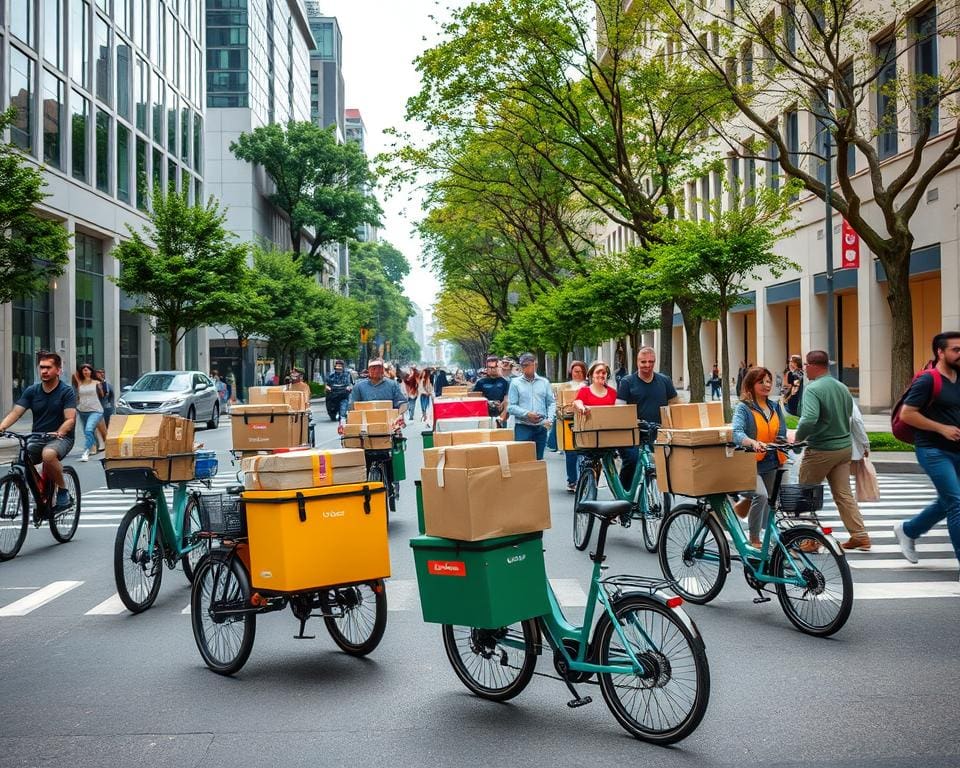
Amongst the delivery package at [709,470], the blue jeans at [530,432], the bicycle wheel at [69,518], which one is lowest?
the bicycle wheel at [69,518]

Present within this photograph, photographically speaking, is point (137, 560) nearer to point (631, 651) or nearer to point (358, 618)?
point (358, 618)

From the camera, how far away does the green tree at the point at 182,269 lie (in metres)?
37.5

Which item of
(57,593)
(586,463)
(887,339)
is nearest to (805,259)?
(887,339)

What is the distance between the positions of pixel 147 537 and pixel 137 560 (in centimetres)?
21

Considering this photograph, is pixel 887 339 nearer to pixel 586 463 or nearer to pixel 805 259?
pixel 805 259

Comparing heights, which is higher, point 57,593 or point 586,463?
point 586,463

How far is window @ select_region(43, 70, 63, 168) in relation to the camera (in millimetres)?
35688

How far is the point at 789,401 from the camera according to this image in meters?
24.9

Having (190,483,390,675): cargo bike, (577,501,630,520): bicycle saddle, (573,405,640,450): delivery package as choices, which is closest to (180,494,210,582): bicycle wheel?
(190,483,390,675): cargo bike

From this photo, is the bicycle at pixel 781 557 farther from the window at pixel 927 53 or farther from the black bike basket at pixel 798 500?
the window at pixel 927 53

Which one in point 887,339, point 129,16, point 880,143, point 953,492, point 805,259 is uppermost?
point 129,16

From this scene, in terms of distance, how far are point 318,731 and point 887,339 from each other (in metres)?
28.8

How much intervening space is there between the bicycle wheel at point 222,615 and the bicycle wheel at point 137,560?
1.44m

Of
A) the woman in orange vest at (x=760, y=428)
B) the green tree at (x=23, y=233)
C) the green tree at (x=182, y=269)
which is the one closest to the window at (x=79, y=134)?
the green tree at (x=182, y=269)
